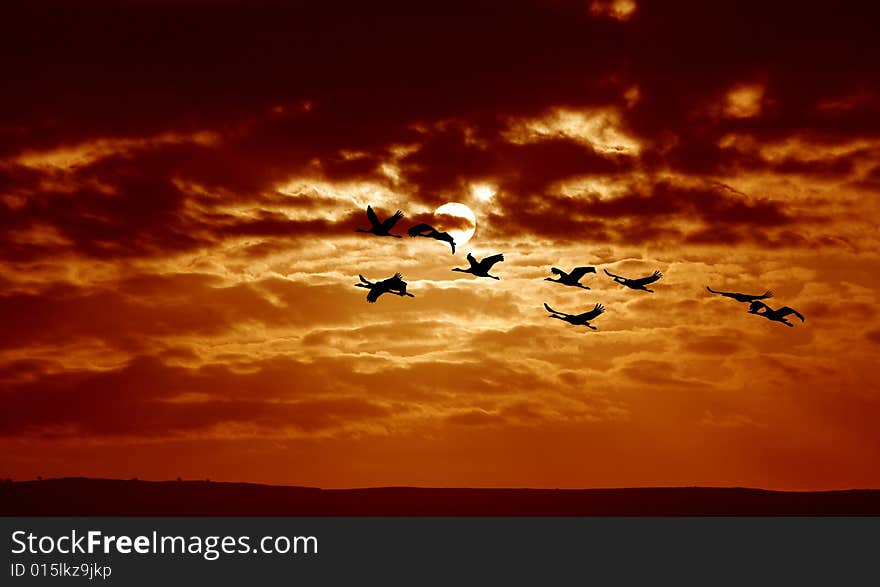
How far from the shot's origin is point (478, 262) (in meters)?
67.6
